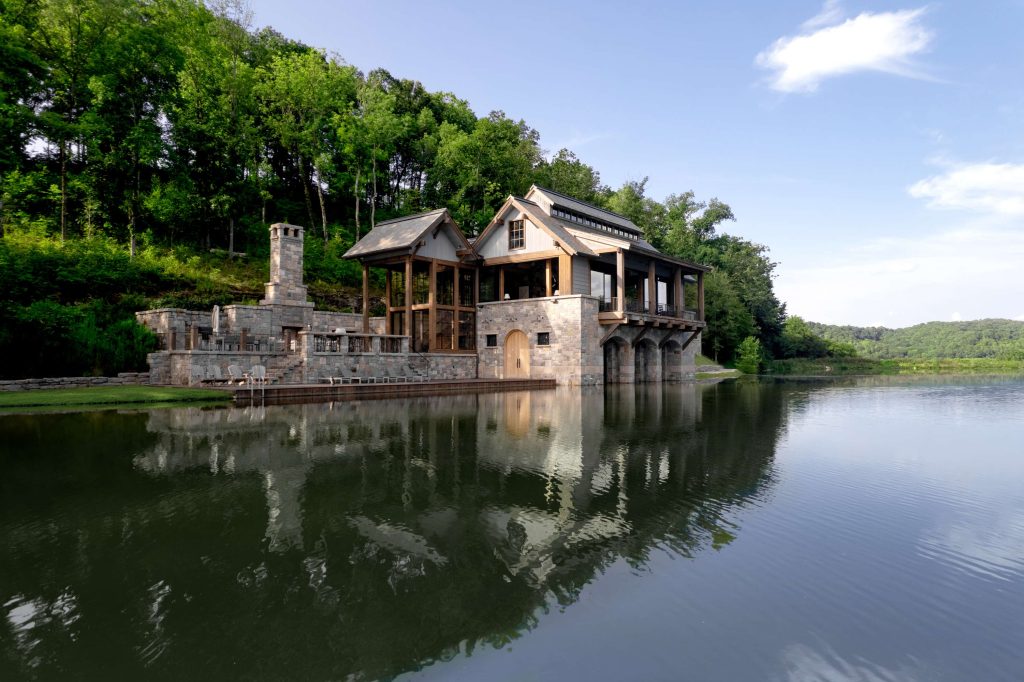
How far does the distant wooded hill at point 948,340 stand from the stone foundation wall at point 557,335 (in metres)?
73.2

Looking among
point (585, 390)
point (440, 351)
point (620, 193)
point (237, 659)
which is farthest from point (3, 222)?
point (620, 193)

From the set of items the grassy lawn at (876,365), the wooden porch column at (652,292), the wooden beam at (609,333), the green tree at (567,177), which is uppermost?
the green tree at (567,177)

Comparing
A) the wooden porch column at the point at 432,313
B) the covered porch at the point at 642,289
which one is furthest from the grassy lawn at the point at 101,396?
the covered porch at the point at 642,289

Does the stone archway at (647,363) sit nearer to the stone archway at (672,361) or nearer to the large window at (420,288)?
the stone archway at (672,361)

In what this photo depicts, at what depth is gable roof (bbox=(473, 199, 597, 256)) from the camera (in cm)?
2776

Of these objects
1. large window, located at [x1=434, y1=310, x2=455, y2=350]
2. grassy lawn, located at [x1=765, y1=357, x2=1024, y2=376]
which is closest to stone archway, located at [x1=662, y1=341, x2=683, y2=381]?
large window, located at [x1=434, y1=310, x2=455, y2=350]

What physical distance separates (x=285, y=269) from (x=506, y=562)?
25.5 metres

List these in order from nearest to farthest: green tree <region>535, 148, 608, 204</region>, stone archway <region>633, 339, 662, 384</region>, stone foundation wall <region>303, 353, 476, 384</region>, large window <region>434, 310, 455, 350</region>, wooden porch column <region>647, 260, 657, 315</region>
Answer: stone foundation wall <region>303, 353, 476, 384</region>
wooden porch column <region>647, 260, 657, 315</region>
large window <region>434, 310, 455, 350</region>
stone archway <region>633, 339, 662, 384</region>
green tree <region>535, 148, 608, 204</region>

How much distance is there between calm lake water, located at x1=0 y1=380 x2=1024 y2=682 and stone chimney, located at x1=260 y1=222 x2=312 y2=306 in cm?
1717

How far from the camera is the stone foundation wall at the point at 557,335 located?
2769 centimetres

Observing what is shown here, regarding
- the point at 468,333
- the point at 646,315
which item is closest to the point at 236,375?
the point at 468,333

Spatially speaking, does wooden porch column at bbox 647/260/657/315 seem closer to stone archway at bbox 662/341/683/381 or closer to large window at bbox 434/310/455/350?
stone archway at bbox 662/341/683/381

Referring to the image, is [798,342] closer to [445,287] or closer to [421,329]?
[445,287]

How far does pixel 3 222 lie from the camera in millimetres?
26281
